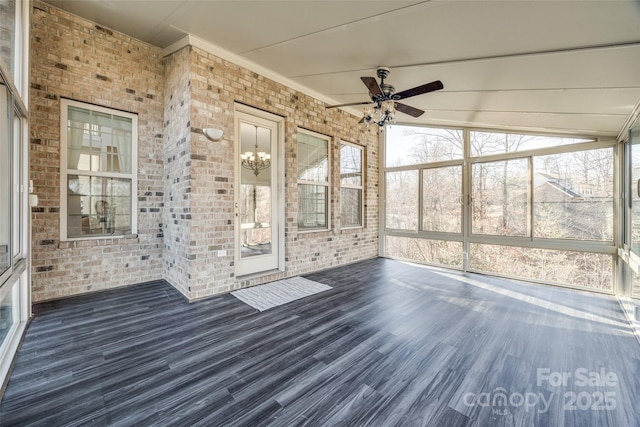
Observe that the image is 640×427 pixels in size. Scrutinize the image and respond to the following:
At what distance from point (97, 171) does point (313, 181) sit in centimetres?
325

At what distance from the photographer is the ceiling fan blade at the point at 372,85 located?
10.1 feet

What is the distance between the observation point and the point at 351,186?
5.93 meters

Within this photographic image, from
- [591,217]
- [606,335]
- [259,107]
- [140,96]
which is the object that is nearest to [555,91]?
[591,217]

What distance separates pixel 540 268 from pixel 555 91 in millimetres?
2946

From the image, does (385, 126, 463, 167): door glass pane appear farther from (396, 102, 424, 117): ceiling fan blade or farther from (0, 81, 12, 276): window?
(0, 81, 12, 276): window

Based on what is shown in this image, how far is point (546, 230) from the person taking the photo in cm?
441

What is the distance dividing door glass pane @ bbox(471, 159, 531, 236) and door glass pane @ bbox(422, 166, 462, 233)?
0.29m

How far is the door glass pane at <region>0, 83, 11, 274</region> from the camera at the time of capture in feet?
6.73

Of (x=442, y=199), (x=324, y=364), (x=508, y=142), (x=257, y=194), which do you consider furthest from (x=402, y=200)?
(x=324, y=364)

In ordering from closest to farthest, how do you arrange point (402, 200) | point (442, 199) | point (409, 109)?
point (409, 109) < point (442, 199) < point (402, 200)

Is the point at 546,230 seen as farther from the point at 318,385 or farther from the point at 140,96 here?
the point at 140,96

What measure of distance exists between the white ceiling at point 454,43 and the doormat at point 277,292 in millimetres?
3203

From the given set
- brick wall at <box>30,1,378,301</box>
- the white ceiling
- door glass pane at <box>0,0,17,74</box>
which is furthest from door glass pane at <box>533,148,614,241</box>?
door glass pane at <box>0,0,17,74</box>

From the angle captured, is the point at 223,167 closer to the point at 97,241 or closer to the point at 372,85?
the point at 97,241
